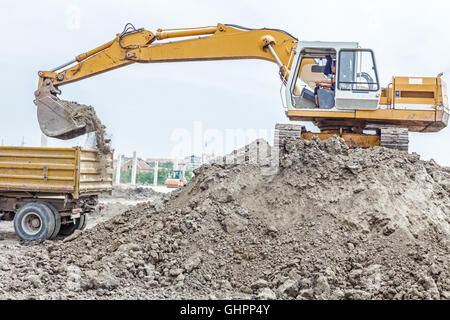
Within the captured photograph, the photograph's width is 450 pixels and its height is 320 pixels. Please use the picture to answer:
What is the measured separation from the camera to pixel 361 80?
906cm

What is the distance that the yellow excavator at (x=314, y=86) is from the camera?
29.7 feet

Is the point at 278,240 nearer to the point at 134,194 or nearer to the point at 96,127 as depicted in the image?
the point at 96,127

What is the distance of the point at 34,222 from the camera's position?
9.22 meters

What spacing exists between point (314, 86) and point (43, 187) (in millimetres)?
5622

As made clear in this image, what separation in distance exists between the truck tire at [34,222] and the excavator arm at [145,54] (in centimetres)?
197

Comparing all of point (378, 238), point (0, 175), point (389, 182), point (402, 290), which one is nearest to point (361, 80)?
point (389, 182)

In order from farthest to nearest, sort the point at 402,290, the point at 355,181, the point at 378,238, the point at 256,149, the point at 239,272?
1. the point at 256,149
2. the point at 355,181
3. the point at 378,238
4. the point at 239,272
5. the point at 402,290

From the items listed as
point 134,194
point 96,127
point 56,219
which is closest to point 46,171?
point 56,219

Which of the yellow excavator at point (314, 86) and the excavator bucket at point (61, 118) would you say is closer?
the yellow excavator at point (314, 86)

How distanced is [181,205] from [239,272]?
1.95 meters

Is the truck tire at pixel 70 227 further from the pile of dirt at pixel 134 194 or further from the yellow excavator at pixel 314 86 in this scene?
the pile of dirt at pixel 134 194

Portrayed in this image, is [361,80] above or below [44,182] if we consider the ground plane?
above

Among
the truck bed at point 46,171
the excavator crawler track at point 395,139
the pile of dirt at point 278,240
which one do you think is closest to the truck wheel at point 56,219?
the truck bed at point 46,171

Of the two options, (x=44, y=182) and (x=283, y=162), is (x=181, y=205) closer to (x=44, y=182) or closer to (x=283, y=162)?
(x=283, y=162)
